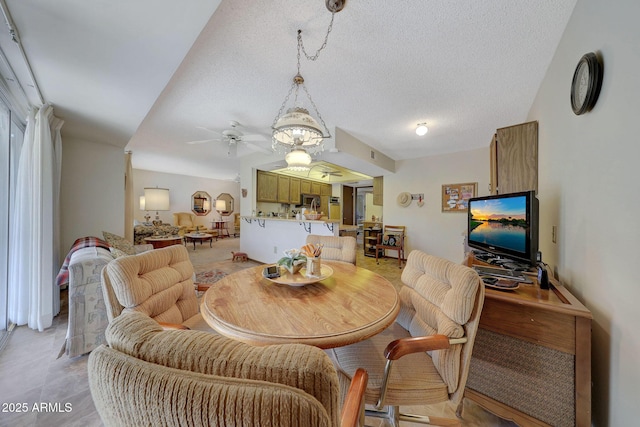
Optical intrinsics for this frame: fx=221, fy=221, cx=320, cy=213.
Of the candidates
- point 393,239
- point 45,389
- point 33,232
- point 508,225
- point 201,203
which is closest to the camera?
point 45,389

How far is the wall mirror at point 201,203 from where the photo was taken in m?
8.30

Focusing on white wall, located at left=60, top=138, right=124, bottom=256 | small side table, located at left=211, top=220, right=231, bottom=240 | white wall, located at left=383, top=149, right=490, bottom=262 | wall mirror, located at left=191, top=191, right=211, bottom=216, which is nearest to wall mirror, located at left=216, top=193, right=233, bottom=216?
wall mirror, located at left=191, top=191, right=211, bottom=216

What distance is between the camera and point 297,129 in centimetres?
185

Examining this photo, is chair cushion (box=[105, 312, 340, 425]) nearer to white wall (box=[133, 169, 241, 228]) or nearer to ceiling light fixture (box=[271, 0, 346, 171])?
ceiling light fixture (box=[271, 0, 346, 171])

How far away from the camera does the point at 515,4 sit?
1362 millimetres

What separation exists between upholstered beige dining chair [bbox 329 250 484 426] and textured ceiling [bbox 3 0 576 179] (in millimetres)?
1625

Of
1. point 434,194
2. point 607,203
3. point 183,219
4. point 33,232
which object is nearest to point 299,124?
point 607,203

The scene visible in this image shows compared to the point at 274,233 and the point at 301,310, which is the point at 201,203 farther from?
the point at 301,310

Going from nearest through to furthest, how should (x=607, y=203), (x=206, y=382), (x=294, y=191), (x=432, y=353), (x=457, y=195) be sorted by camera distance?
(x=206, y=382), (x=607, y=203), (x=432, y=353), (x=457, y=195), (x=294, y=191)

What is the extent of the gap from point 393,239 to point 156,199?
738 cm

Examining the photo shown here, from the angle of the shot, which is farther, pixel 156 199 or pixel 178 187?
pixel 178 187

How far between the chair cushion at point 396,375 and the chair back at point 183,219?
322 inches

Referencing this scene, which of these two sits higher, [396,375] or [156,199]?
[156,199]

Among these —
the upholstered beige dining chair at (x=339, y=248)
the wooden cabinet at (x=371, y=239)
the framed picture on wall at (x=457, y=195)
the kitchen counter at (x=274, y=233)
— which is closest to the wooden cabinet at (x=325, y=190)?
the wooden cabinet at (x=371, y=239)
